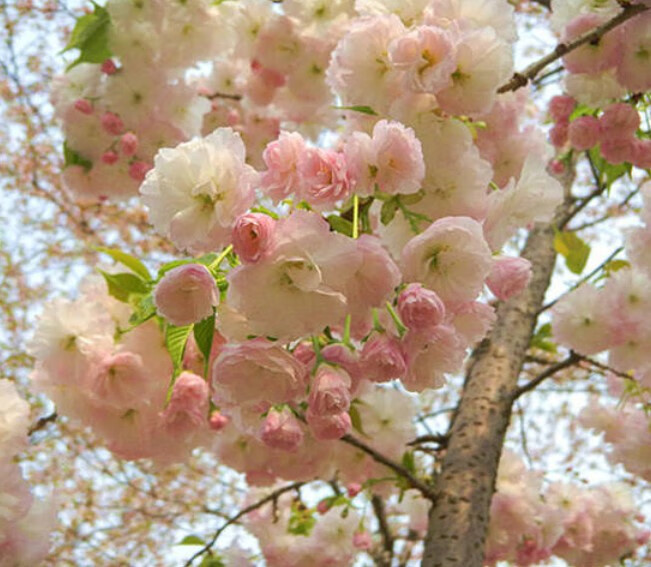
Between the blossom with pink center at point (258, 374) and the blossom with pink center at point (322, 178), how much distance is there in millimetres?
196

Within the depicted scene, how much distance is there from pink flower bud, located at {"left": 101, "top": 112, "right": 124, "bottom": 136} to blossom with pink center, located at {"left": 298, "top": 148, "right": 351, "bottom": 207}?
4.35ft

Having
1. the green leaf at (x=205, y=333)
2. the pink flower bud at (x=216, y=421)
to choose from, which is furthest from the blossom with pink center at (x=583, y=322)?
the green leaf at (x=205, y=333)

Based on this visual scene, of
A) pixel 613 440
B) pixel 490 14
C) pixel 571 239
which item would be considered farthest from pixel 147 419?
pixel 613 440

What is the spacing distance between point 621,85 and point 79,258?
4810 mm

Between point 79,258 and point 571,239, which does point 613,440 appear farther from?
point 79,258

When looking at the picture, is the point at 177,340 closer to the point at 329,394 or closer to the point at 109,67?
the point at 329,394

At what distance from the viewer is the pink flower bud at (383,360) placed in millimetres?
933

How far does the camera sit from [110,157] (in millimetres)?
2166

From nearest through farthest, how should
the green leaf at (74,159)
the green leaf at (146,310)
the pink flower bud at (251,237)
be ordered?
the pink flower bud at (251,237) < the green leaf at (146,310) < the green leaf at (74,159)

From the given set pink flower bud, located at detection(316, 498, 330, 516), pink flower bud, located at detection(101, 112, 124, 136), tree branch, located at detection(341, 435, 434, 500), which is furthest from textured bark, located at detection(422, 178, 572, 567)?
pink flower bud, located at detection(101, 112, 124, 136)

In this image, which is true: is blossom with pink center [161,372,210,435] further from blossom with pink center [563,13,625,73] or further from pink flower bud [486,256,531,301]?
blossom with pink center [563,13,625,73]

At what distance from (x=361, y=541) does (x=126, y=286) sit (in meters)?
1.19

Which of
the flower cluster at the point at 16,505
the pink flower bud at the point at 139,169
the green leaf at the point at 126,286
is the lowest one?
the flower cluster at the point at 16,505

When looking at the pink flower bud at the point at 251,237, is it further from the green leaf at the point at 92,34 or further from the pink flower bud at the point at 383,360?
the green leaf at the point at 92,34
